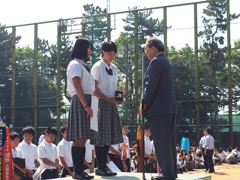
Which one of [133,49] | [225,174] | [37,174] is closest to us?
[37,174]

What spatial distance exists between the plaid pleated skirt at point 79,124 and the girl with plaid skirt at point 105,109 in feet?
1.06

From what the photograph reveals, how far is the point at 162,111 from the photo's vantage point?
466 cm

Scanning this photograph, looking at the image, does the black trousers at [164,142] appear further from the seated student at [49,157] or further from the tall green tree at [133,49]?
the tall green tree at [133,49]

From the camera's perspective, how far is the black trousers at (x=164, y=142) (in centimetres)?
459

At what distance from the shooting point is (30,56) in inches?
1053

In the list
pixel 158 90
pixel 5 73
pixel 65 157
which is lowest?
pixel 65 157

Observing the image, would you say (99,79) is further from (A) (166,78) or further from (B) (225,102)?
(B) (225,102)

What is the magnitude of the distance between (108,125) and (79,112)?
0.56 metres

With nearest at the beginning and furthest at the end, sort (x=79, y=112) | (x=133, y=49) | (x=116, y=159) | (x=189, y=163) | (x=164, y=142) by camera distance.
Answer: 1. (x=164, y=142)
2. (x=79, y=112)
3. (x=116, y=159)
4. (x=189, y=163)
5. (x=133, y=49)

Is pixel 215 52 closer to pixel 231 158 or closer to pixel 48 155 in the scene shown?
pixel 231 158

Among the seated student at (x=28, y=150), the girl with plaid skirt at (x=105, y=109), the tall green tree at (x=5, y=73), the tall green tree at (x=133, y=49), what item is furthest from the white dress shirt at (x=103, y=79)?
the tall green tree at (x=5, y=73)

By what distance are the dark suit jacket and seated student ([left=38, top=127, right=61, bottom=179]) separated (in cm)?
325

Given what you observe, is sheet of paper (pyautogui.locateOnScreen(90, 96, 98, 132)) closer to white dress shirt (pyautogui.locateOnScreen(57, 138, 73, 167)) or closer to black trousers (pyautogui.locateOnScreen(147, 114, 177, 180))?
black trousers (pyautogui.locateOnScreen(147, 114, 177, 180))

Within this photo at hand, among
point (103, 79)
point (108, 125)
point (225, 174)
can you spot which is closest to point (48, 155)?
point (108, 125)
